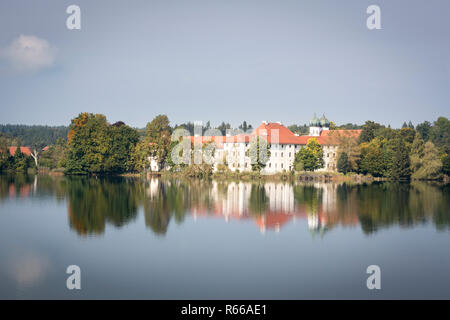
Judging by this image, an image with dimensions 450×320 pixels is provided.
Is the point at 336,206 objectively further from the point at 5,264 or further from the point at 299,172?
the point at 299,172

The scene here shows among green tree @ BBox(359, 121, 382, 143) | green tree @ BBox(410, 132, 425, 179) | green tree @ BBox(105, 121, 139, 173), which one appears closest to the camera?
green tree @ BBox(410, 132, 425, 179)

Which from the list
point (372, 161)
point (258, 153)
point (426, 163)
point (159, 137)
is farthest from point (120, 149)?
point (426, 163)

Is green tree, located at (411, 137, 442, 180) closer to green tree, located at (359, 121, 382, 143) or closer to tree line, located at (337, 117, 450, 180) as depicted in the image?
tree line, located at (337, 117, 450, 180)

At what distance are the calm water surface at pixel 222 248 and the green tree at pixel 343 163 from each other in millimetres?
30764

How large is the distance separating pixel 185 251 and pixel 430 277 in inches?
354

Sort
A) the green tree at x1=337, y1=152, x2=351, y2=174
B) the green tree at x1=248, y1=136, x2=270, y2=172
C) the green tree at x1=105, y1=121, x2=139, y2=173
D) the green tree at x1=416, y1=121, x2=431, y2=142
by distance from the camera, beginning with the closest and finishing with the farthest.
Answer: the green tree at x1=248, y1=136, x2=270, y2=172 < the green tree at x1=337, y1=152, x2=351, y2=174 < the green tree at x1=105, y1=121, x2=139, y2=173 < the green tree at x1=416, y1=121, x2=431, y2=142

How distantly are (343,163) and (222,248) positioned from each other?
160ft

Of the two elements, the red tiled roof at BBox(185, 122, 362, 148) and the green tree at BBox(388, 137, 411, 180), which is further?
the red tiled roof at BBox(185, 122, 362, 148)

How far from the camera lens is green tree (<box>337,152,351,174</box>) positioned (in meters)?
65.4

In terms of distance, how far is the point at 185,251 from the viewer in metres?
18.8

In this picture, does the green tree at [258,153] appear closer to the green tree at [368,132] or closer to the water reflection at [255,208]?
the green tree at [368,132]

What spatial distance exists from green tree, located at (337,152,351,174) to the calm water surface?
101ft

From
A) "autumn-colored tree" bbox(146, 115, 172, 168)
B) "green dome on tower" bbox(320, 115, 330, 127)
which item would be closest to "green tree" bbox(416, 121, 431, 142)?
"green dome on tower" bbox(320, 115, 330, 127)

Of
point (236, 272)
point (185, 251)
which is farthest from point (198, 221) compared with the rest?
point (236, 272)
